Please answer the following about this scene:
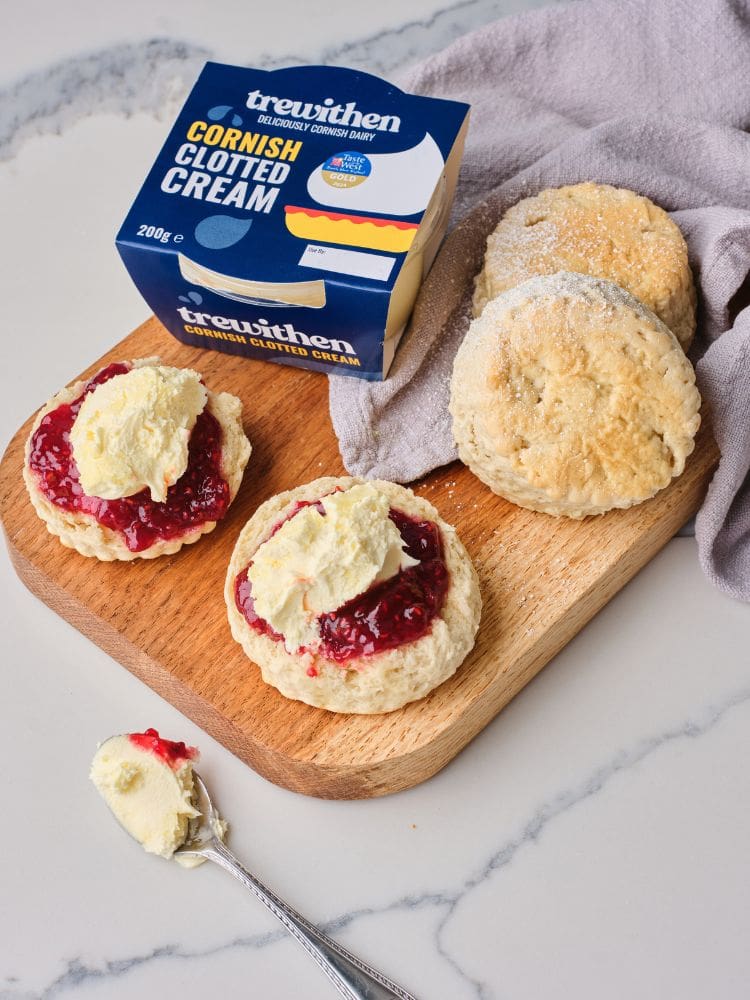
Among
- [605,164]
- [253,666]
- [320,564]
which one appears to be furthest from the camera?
[605,164]

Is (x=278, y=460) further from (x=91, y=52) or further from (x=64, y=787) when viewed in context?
(x=91, y=52)

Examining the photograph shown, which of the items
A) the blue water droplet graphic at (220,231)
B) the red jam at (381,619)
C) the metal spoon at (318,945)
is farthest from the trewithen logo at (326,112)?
the metal spoon at (318,945)

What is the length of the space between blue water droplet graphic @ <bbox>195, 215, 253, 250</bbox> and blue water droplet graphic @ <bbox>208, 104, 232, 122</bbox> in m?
0.36

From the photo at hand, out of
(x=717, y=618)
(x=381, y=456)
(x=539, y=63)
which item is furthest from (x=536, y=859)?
(x=539, y=63)

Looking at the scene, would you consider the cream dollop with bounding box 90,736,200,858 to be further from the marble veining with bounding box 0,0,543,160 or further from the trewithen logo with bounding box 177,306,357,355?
the marble veining with bounding box 0,0,543,160

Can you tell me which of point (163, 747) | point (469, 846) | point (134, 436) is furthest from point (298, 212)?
point (469, 846)

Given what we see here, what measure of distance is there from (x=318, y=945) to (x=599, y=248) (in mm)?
2076

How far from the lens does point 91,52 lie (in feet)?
15.5

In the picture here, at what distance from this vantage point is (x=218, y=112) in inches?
141

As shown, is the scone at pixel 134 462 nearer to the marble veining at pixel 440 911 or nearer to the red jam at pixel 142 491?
the red jam at pixel 142 491

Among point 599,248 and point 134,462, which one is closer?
point 134,462

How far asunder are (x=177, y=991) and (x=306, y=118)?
2.44 metres

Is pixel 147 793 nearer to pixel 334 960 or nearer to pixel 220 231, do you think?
pixel 334 960

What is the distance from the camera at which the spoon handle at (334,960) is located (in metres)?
2.92
